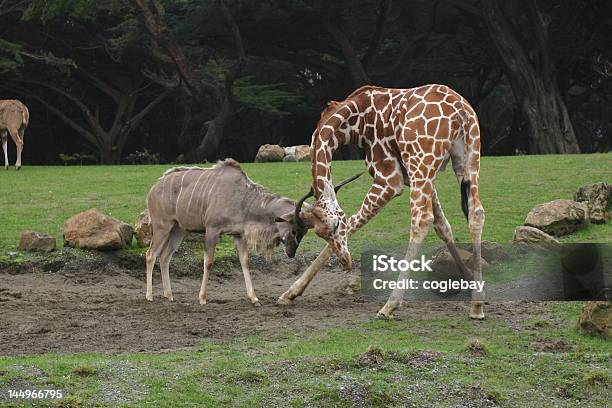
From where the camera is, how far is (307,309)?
1131 centimetres

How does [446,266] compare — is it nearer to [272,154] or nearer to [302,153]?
[302,153]

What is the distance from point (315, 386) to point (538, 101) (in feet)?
70.0

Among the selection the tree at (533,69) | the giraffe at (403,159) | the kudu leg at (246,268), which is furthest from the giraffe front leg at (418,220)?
the tree at (533,69)

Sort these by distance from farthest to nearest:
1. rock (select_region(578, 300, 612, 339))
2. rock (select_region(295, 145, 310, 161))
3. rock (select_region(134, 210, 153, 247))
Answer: rock (select_region(295, 145, 310, 161)), rock (select_region(134, 210, 153, 247)), rock (select_region(578, 300, 612, 339))

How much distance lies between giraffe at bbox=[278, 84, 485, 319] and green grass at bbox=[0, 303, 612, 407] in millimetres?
1555

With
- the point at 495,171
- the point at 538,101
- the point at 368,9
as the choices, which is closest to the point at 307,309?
the point at 495,171

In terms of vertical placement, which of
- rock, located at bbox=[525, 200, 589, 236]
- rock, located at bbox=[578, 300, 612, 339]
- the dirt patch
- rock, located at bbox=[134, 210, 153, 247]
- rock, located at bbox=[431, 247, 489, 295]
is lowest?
the dirt patch

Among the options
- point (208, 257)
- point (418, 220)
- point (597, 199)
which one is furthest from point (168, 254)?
point (597, 199)

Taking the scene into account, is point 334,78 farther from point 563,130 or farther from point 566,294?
point 566,294

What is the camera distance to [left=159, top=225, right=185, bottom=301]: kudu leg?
1211 centimetres

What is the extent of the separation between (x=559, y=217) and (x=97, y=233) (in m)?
6.03

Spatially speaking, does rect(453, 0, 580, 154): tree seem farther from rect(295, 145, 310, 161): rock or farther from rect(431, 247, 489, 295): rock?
rect(431, 247, 489, 295): rock

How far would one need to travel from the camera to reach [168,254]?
12.4 meters

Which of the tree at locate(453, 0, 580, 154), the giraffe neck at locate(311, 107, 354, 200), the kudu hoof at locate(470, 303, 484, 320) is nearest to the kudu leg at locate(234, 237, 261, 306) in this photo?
the giraffe neck at locate(311, 107, 354, 200)
